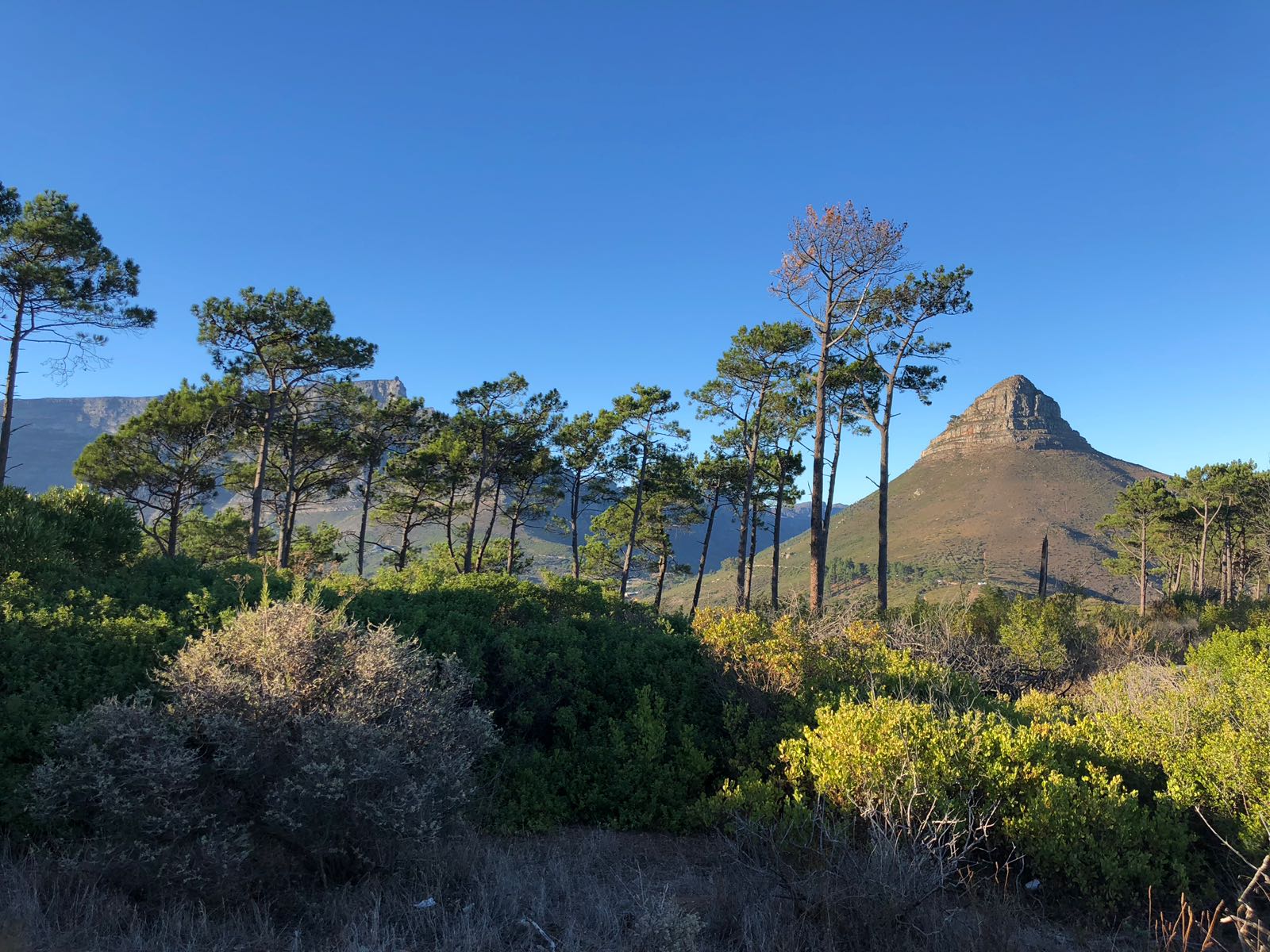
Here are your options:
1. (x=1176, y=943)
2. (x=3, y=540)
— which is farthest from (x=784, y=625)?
(x=3, y=540)

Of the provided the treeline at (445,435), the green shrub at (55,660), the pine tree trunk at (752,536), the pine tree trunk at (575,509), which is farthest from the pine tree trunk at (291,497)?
the green shrub at (55,660)

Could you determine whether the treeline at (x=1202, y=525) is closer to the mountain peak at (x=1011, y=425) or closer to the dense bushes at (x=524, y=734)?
the dense bushes at (x=524, y=734)

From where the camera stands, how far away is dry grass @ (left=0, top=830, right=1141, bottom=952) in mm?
3227

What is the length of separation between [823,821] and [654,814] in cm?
192

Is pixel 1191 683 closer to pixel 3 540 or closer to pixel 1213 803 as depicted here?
pixel 1213 803

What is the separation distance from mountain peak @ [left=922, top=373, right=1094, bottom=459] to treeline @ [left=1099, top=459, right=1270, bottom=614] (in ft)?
267

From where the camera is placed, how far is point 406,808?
3648 mm

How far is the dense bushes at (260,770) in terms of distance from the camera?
349 centimetres

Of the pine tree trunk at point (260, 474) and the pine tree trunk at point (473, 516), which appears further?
the pine tree trunk at point (473, 516)

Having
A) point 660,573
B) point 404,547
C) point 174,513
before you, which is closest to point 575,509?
point 660,573

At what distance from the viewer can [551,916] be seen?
3.74 meters

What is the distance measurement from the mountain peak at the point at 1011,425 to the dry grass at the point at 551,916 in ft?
429

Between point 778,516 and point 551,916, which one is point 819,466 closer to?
point 778,516

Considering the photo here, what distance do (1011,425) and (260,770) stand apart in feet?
468
